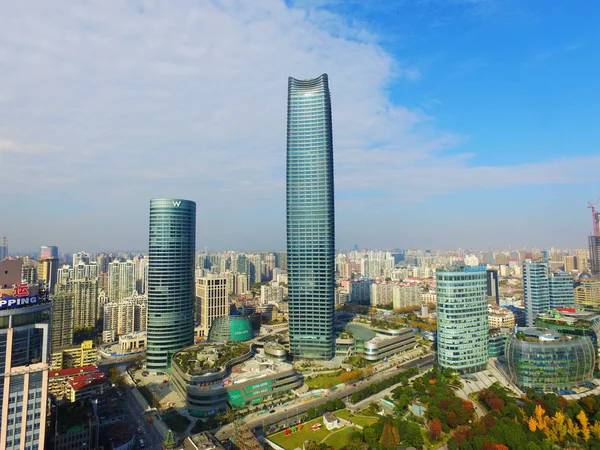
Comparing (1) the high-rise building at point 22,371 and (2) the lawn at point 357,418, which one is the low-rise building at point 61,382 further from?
(2) the lawn at point 357,418

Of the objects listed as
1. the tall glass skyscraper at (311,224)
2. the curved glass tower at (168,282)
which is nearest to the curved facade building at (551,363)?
the tall glass skyscraper at (311,224)

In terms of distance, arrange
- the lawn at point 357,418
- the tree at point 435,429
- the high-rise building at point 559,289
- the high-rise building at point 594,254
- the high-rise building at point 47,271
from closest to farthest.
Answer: the tree at point 435,429 → the lawn at point 357,418 → the high-rise building at point 559,289 → the high-rise building at point 47,271 → the high-rise building at point 594,254

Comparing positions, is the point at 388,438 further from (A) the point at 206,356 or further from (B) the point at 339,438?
(A) the point at 206,356

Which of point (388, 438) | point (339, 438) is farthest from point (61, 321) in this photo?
point (388, 438)

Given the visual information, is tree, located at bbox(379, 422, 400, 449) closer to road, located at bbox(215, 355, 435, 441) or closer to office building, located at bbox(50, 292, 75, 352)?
road, located at bbox(215, 355, 435, 441)

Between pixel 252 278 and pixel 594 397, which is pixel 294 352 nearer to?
pixel 594 397

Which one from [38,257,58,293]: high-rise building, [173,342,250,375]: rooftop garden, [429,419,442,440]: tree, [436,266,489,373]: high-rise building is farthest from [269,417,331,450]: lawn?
[38,257,58,293]: high-rise building
